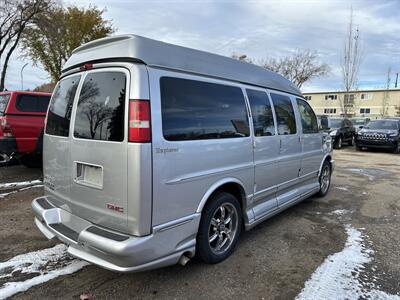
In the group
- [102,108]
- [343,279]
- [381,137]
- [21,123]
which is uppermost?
[102,108]

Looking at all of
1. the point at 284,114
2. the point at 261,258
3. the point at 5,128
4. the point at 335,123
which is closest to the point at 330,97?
the point at 335,123

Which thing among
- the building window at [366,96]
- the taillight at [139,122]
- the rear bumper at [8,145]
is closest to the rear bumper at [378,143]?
the rear bumper at [8,145]

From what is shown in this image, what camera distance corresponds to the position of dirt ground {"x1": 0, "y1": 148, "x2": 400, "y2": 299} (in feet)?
9.96

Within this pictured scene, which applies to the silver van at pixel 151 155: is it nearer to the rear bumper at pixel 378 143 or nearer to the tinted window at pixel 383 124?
the rear bumper at pixel 378 143

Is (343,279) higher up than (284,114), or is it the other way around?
(284,114)

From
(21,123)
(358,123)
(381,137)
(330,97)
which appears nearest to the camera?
(21,123)

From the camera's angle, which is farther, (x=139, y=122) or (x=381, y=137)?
(x=381, y=137)

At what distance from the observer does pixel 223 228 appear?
144 inches

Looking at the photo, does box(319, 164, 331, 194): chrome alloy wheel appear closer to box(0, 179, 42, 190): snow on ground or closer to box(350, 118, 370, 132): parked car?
box(0, 179, 42, 190): snow on ground

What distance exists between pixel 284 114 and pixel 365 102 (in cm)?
5725

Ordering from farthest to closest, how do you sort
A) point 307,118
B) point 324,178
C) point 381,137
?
point 381,137
point 324,178
point 307,118

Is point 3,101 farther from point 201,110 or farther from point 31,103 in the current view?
point 201,110

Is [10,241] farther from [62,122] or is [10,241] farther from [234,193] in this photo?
[234,193]

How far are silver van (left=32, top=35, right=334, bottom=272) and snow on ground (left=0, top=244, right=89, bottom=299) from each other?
0.40 meters
